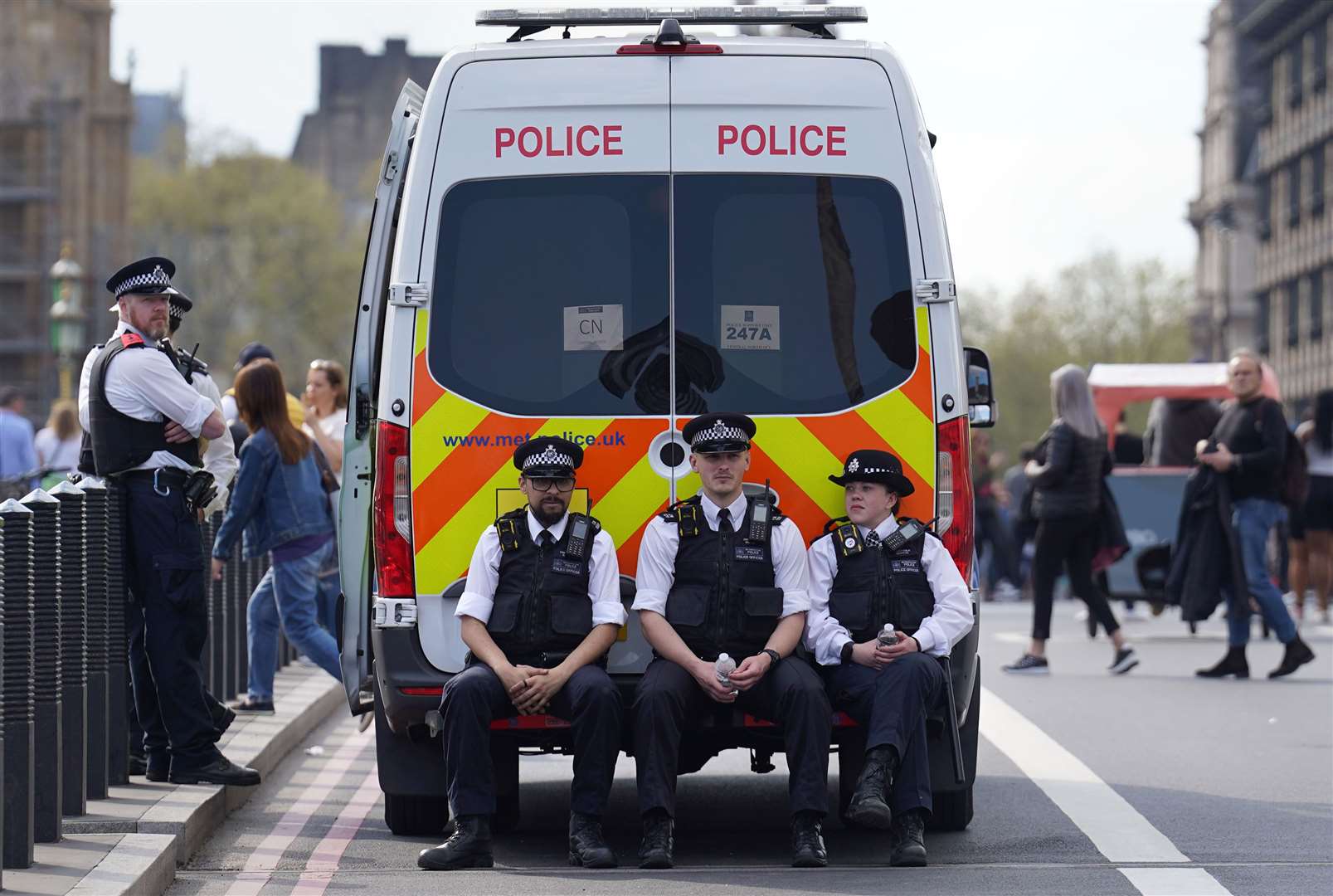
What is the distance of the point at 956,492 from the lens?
7926 millimetres

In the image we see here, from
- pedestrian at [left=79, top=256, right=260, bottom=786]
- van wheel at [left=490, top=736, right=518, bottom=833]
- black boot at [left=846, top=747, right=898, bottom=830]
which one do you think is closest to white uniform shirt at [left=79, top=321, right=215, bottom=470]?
pedestrian at [left=79, top=256, right=260, bottom=786]

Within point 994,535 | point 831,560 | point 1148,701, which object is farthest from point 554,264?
point 994,535

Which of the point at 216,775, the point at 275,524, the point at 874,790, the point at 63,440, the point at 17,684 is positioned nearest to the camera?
the point at 17,684

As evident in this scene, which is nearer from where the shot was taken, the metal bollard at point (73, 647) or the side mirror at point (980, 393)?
the metal bollard at point (73, 647)

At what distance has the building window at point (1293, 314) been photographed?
65.9 meters

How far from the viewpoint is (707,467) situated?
302 inches

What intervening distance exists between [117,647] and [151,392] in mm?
960

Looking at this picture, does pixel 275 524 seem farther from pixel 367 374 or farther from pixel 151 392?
pixel 367 374

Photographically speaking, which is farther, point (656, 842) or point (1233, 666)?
point (1233, 666)

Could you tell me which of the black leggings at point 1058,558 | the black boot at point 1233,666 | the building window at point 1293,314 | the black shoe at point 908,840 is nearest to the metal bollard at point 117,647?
the black shoe at point 908,840

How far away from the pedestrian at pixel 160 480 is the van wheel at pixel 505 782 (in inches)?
42.9

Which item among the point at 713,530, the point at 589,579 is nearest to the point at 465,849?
the point at 589,579

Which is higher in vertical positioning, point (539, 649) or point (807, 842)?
point (539, 649)

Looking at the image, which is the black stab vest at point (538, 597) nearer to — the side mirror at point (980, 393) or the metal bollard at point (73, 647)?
the metal bollard at point (73, 647)
